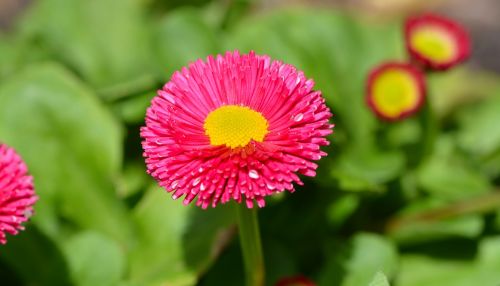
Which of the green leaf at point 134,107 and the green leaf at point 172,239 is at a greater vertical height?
the green leaf at point 134,107

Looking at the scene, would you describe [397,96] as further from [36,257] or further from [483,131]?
[36,257]

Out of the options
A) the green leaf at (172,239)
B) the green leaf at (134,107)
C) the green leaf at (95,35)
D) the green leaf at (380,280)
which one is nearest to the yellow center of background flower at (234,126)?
the green leaf at (380,280)

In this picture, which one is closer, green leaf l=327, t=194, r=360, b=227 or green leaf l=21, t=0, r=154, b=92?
green leaf l=327, t=194, r=360, b=227

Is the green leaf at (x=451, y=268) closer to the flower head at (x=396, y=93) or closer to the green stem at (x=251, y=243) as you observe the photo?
the flower head at (x=396, y=93)

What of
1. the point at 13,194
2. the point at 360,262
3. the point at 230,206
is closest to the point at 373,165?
the point at 360,262

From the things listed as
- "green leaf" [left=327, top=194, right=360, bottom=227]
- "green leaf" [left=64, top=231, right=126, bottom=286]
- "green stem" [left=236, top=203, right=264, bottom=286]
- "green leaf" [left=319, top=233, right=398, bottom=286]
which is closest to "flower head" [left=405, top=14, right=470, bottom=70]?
"green leaf" [left=327, top=194, right=360, bottom=227]

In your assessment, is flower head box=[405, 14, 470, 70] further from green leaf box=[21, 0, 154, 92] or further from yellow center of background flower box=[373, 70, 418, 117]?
green leaf box=[21, 0, 154, 92]
